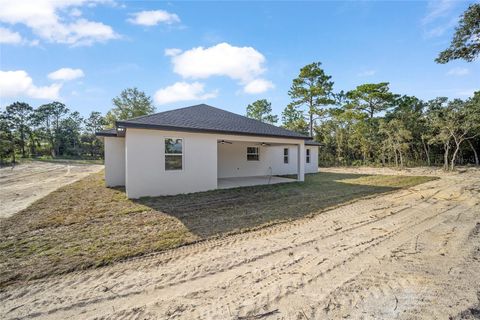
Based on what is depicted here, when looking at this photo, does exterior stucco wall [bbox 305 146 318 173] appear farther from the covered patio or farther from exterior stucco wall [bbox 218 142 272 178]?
the covered patio

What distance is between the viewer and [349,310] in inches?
87.1

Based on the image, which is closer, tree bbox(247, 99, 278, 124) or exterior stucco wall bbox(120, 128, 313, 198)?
exterior stucco wall bbox(120, 128, 313, 198)

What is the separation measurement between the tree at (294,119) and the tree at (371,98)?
550 cm

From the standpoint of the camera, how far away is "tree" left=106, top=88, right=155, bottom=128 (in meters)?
34.6

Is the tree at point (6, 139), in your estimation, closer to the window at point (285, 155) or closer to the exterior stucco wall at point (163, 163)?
the exterior stucco wall at point (163, 163)

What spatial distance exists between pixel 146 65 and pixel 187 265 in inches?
Answer: 507

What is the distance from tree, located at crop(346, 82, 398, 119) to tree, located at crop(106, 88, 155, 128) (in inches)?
1178

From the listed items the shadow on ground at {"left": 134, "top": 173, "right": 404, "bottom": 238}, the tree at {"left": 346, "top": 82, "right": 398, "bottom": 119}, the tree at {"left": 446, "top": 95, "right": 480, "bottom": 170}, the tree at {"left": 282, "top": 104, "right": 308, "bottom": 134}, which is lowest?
the shadow on ground at {"left": 134, "top": 173, "right": 404, "bottom": 238}

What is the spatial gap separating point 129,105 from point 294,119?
26.0 meters

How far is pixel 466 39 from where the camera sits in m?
8.81

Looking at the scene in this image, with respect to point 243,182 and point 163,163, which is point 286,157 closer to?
point 243,182

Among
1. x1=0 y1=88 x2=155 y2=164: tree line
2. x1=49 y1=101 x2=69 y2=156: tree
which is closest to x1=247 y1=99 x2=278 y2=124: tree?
x1=0 y1=88 x2=155 y2=164: tree line

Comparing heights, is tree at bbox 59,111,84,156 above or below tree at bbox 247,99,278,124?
below

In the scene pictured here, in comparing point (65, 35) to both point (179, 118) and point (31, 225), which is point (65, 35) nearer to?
point (179, 118)
